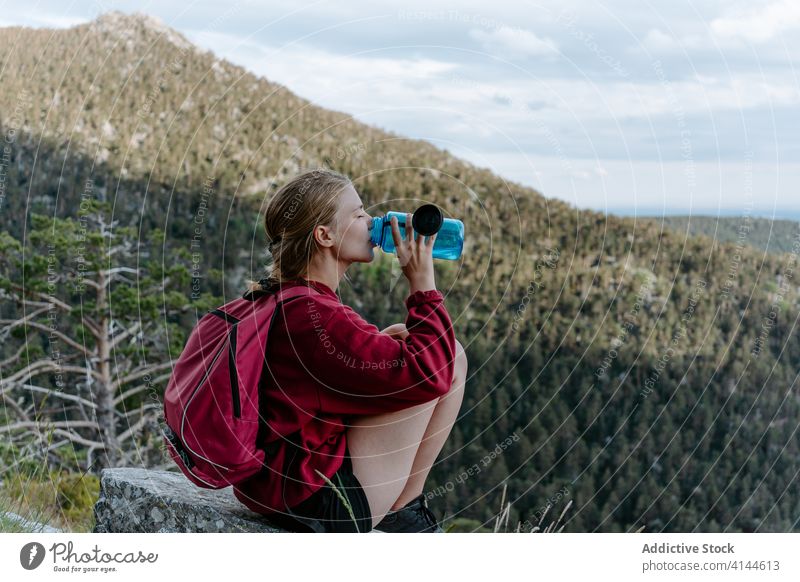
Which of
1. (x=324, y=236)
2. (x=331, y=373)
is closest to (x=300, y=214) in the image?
(x=324, y=236)

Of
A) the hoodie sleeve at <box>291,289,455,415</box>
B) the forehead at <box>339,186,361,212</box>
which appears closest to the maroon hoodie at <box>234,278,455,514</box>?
the hoodie sleeve at <box>291,289,455,415</box>

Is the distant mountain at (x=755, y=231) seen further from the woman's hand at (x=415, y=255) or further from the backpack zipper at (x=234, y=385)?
the backpack zipper at (x=234, y=385)

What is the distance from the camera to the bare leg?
2.25 meters

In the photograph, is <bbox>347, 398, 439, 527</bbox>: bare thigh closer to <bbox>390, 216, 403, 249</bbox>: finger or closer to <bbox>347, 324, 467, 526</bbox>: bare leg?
<bbox>347, 324, 467, 526</bbox>: bare leg

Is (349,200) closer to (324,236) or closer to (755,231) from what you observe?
(324,236)

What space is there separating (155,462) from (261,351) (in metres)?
5.20

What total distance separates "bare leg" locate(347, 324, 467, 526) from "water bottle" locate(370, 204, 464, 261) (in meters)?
0.24

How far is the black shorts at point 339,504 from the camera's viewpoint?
2260mm

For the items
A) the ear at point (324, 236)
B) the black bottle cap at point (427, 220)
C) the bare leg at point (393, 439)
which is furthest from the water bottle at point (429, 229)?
the bare leg at point (393, 439)

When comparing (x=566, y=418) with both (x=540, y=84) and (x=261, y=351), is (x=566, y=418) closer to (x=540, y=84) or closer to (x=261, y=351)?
(x=540, y=84)

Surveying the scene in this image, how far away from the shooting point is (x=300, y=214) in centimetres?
229

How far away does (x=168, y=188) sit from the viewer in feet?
30.0
